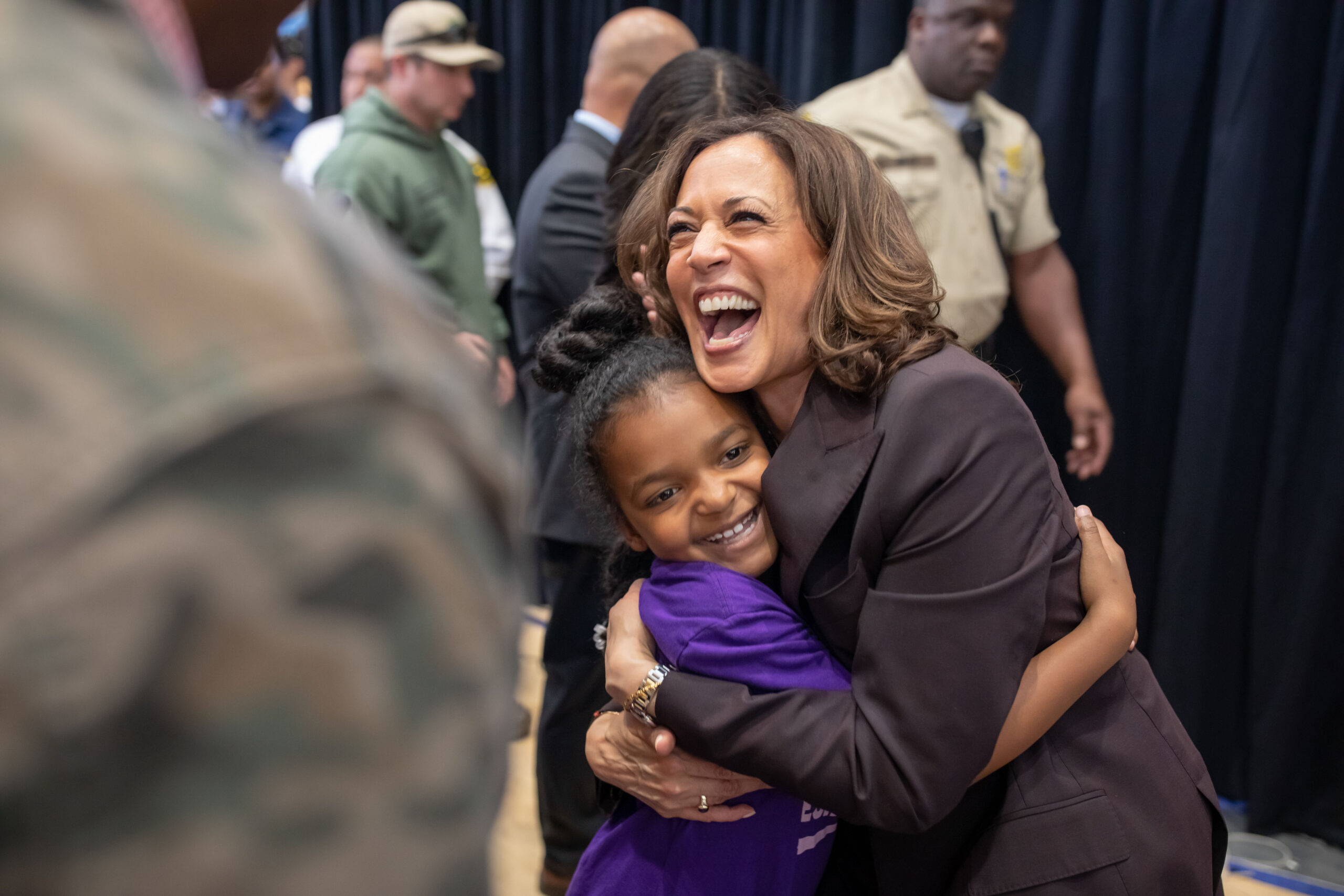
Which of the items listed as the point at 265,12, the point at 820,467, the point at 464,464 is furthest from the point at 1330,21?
the point at 464,464

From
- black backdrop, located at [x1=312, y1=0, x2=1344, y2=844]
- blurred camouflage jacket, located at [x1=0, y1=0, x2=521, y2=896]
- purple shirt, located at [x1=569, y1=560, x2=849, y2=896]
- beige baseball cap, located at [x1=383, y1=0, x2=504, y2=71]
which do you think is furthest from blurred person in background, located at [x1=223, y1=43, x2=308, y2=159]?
blurred camouflage jacket, located at [x1=0, y1=0, x2=521, y2=896]

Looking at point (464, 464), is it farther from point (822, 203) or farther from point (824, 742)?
point (822, 203)

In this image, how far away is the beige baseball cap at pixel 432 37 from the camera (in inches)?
127

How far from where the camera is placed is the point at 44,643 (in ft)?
0.80

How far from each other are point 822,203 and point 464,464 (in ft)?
3.34

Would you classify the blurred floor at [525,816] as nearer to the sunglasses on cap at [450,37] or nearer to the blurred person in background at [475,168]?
the blurred person in background at [475,168]

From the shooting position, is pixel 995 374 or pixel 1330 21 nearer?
pixel 995 374

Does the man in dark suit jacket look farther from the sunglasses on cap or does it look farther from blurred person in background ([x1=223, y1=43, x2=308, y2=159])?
blurred person in background ([x1=223, y1=43, x2=308, y2=159])

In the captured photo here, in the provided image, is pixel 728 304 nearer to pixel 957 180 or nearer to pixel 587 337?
pixel 587 337

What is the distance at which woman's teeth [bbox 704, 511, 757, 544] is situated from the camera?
131 cm

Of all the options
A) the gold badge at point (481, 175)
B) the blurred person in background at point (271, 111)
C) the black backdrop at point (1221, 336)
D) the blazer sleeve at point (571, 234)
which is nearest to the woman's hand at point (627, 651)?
the blazer sleeve at point (571, 234)

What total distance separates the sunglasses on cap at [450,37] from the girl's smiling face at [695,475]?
2391mm

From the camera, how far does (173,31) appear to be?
18.6 inches

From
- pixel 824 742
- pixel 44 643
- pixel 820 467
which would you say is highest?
pixel 44 643
